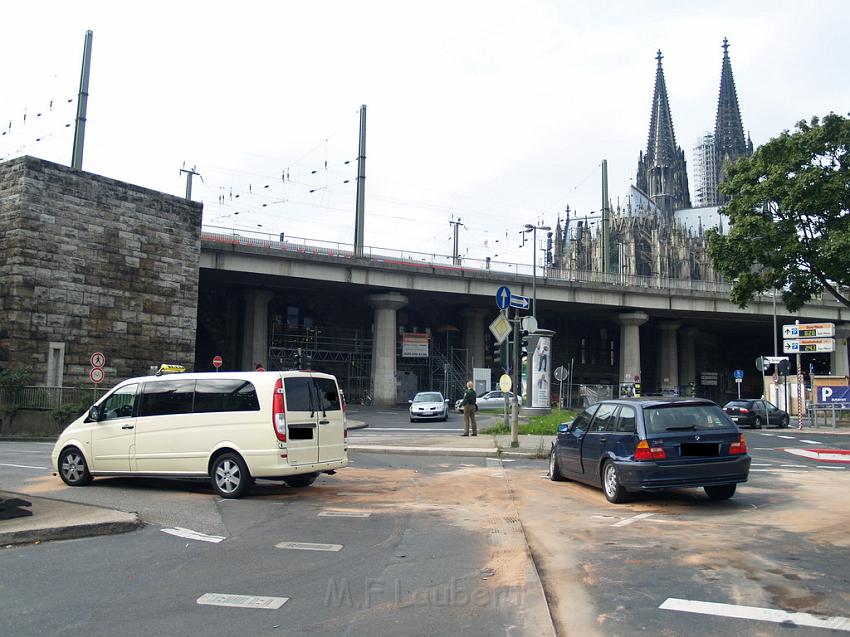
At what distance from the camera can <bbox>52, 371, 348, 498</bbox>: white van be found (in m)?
10.2

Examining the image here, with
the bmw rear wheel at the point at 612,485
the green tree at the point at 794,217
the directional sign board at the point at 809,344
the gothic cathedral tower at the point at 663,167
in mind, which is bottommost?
the bmw rear wheel at the point at 612,485

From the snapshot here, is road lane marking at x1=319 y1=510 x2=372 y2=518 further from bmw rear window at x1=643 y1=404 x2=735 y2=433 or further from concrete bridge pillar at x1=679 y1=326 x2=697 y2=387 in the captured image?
concrete bridge pillar at x1=679 y1=326 x2=697 y2=387

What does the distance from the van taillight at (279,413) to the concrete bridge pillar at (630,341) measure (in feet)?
Result: 165

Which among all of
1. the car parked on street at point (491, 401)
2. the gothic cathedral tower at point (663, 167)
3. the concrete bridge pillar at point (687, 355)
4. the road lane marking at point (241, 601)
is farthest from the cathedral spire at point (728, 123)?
the road lane marking at point (241, 601)

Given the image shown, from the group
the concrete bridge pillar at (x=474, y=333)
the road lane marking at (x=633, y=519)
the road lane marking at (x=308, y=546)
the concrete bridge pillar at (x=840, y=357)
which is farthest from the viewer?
the concrete bridge pillar at (x=840, y=357)

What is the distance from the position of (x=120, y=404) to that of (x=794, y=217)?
2064 cm

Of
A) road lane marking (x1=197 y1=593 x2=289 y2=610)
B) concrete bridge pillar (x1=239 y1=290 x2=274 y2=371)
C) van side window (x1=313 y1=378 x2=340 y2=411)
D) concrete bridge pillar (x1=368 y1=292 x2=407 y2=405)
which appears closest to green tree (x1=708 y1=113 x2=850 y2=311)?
van side window (x1=313 y1=378 x2=340 y2=411)

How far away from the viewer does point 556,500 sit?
1044cm

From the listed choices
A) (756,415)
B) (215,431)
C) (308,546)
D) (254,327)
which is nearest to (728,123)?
(254,327)

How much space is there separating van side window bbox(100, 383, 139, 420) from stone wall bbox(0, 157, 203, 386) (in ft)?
62.0

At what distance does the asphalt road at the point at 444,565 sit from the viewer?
4.92 m

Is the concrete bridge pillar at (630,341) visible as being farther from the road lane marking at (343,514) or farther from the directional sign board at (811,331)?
the road lane marking at (343,514)

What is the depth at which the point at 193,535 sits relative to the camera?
7781 mm

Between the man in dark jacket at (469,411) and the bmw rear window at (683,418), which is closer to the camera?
the bmw rear window at (683,418)
